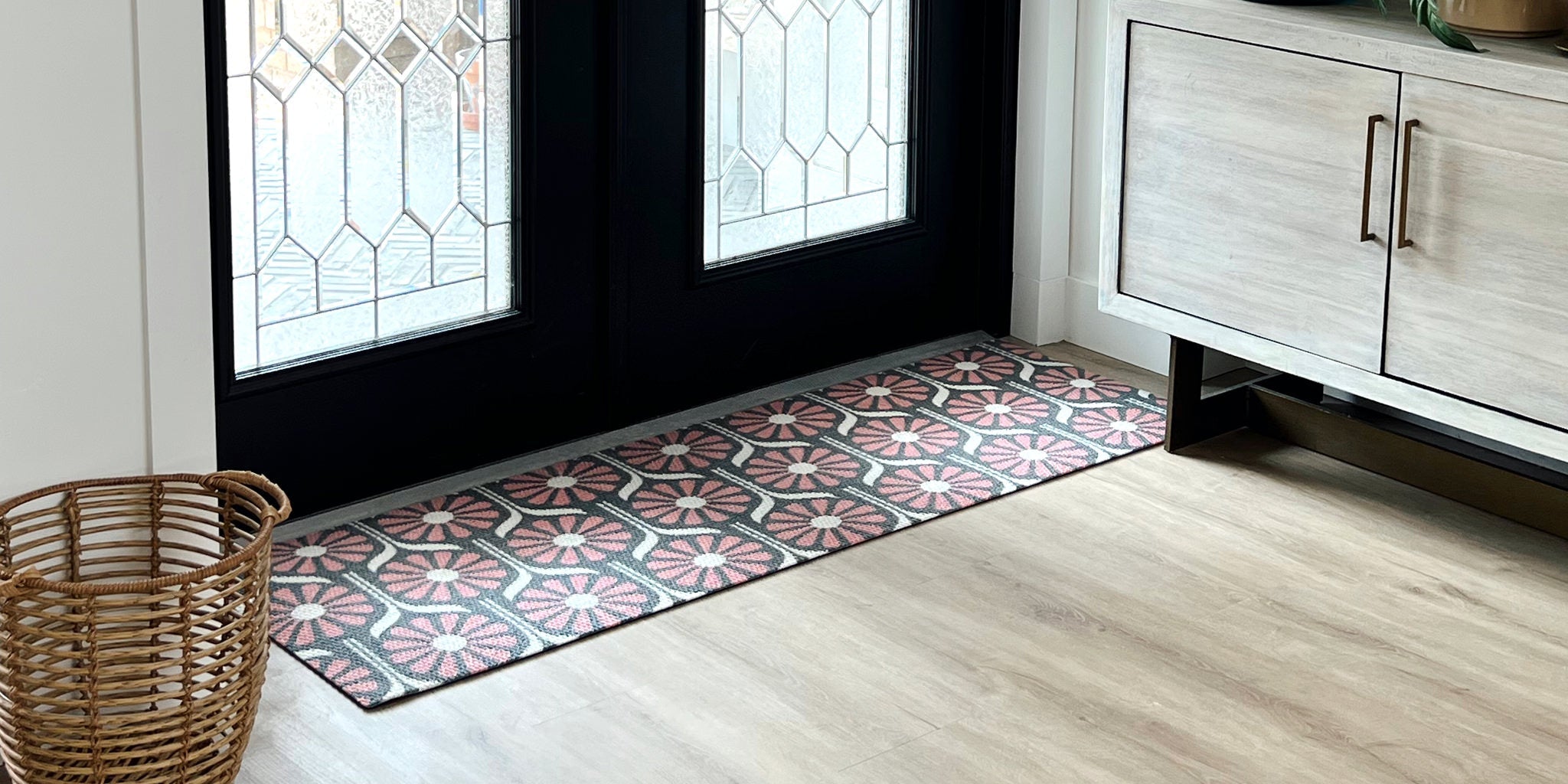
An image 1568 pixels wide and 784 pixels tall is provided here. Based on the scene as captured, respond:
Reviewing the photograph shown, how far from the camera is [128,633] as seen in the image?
2.01 metres

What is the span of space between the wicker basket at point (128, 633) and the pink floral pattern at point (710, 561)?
74 cm

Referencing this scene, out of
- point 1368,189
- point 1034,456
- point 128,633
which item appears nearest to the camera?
point 128,633

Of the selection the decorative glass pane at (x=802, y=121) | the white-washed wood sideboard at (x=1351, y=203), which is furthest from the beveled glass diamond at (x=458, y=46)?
the white-washed wood sideboard at (x=1351, y=203)

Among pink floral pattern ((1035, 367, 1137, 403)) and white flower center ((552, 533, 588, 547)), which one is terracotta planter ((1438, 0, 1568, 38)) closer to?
pink floral pattern ((1035, 367, 1137, 403))

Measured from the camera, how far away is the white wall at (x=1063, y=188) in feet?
12.1

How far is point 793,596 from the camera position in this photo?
2738mm

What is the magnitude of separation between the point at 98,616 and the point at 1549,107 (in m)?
1.97

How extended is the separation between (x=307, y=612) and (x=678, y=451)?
2.67 ft

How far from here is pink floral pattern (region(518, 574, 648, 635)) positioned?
2643 millimetres

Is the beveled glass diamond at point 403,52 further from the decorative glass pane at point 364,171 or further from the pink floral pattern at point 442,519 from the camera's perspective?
the pink floral pattern at point 442,519

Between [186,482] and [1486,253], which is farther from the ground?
[1486,253]

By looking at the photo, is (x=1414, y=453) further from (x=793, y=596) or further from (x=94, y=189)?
(x=94, y=189)

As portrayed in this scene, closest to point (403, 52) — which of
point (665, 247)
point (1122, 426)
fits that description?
point (665, 247)

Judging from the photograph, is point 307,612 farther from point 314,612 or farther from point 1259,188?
point 1259,188
